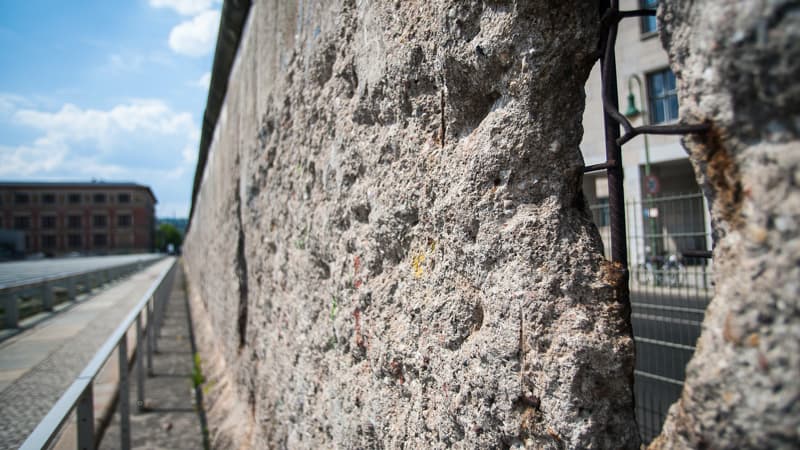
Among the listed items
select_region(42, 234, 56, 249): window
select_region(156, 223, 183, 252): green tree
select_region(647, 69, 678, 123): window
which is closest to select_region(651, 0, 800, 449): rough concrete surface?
select_region(647, 69, 678, 123): window

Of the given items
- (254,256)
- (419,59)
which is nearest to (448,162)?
(419,59)

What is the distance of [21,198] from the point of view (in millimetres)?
45500

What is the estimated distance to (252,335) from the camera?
3602 millimetres

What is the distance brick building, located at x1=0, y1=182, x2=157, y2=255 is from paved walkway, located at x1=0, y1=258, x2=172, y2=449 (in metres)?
48.8

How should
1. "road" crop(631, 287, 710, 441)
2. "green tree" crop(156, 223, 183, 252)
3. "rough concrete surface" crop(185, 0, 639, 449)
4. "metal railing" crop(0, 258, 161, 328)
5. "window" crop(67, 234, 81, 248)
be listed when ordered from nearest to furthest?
"rough concrete surface" crop(185, 0, 639, 449)
"road" crop(631, 287, 710, 441)
"metal railing" crop(0, 258, 161, 328)
"window" crop(67, 234, 81, 248)
"green tree" crop(156, 223, 183, 252)

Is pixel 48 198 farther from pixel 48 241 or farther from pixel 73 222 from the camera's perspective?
pixel 73 222

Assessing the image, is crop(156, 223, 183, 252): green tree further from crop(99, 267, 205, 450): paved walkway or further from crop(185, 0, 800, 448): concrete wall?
→ crop(185, 0, 800, 448): concrete wall

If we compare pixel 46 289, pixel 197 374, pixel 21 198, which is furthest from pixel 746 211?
pixel 21 198

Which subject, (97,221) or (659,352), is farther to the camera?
(97,221)

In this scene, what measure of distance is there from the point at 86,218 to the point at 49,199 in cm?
722

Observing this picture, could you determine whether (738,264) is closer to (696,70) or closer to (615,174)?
(696,70)

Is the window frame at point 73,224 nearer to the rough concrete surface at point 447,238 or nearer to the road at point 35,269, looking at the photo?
the road at point 35,269

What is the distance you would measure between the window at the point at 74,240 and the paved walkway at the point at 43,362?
5997cm

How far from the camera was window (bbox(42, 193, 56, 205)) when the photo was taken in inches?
2088
